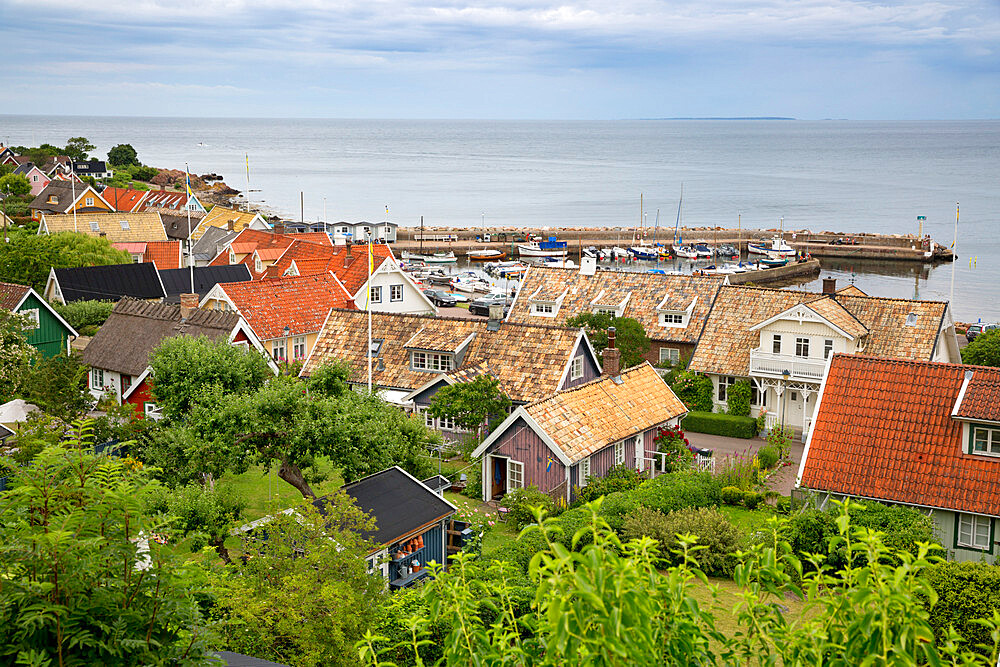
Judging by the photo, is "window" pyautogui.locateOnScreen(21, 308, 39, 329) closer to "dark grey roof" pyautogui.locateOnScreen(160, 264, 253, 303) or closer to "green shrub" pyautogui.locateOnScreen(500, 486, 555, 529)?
"dark grey roof" pyautogui.locateOnScreen(160, 264, 253, 303)

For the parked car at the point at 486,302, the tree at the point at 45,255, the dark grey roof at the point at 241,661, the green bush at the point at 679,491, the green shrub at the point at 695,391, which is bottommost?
the green bush at the point at 679,491

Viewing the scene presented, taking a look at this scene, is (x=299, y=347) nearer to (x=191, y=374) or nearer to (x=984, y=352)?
(x=191, y=374)

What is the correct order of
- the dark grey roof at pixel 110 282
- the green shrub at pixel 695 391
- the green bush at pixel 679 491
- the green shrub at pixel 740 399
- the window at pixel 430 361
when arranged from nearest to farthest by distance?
the green bush at pixel 679 491
the window at pixel 430 361
the green shrub at pixel 740 399
the green shrub at pixel 695 391
the dark grey roof at pixel 110 282

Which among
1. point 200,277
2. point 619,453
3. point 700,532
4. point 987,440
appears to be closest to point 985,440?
point 987,440

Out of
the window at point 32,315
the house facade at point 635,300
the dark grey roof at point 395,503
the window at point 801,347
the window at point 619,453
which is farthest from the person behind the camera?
the house facade at point 635,300

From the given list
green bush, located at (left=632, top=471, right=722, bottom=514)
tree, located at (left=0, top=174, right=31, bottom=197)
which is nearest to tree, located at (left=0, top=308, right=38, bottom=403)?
green bush, located at (left=632, top=471, right=722, bottom=514)

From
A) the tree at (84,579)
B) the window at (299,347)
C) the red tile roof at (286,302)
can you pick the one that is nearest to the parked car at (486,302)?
the red tile roof at (286,302)

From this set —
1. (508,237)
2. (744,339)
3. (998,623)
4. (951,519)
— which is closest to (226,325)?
(744,339)

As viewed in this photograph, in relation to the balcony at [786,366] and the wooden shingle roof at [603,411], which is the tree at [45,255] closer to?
the wooden shingle roof at [603,411]
